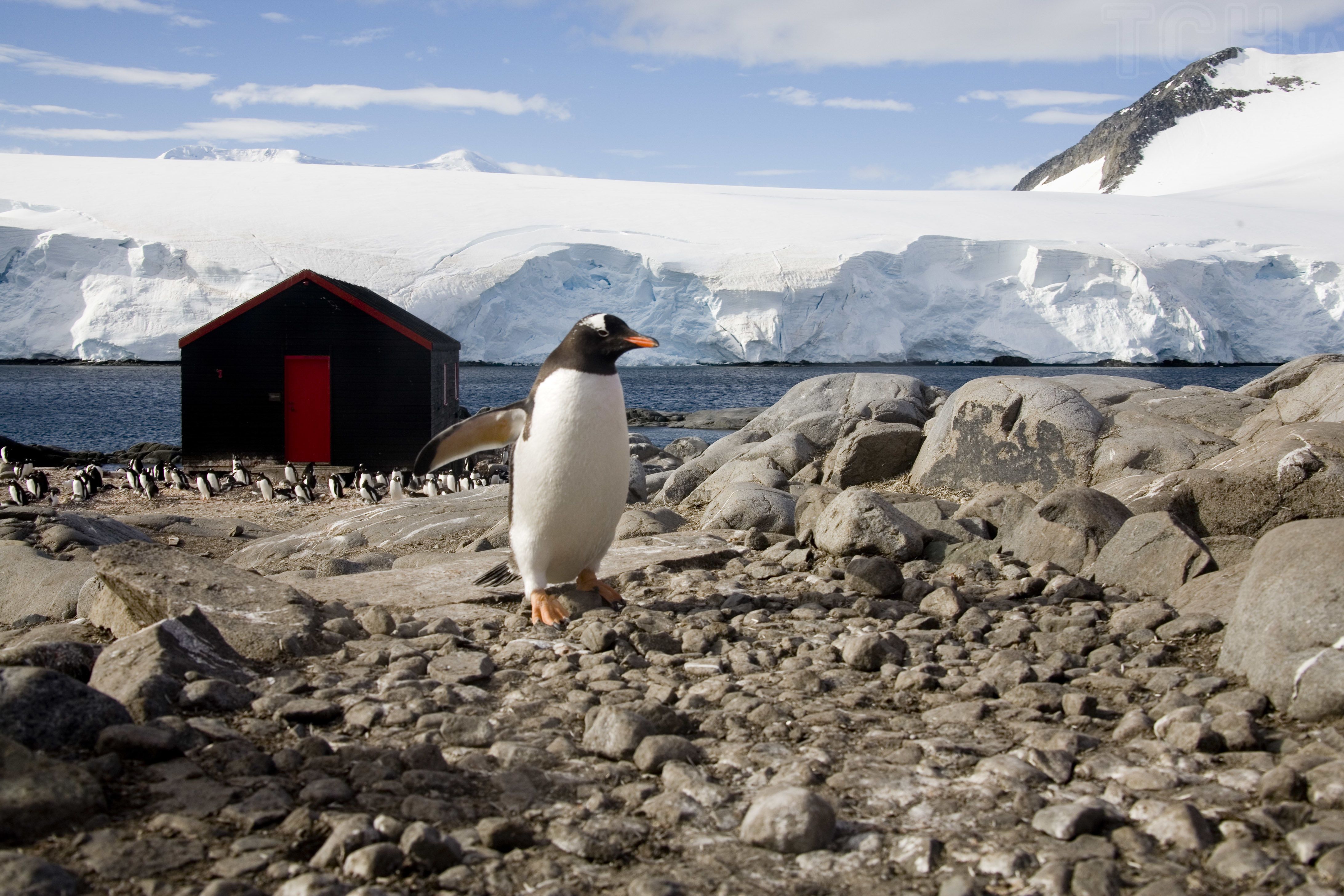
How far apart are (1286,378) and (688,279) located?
36772 mm

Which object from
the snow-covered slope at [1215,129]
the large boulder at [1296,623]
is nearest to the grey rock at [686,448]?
the large boulder at [1296,623]

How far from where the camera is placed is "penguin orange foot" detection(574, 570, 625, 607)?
14.5ft

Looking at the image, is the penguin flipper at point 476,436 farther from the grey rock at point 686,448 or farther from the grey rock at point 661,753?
the grey rock at point 686,448

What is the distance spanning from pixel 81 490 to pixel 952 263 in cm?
4285

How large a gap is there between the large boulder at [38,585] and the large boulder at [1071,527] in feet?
15.3

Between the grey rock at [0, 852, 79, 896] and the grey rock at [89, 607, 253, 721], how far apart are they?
846 millimetres

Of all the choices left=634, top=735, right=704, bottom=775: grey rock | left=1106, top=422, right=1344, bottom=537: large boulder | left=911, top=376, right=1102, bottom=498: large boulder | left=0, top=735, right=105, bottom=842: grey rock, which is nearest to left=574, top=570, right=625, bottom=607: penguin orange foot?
left=634, top=735, right=704, bottom=775: grey rock

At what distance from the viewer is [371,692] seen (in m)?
3.09

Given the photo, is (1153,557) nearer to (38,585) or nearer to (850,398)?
(38,585)

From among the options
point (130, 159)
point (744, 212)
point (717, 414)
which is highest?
point (130, 159)

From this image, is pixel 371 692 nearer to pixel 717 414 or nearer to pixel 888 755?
pixel 888 755

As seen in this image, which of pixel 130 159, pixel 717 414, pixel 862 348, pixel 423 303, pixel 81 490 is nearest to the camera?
pixel 81 490

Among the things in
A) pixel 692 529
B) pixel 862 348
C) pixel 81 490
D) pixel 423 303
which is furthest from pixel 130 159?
pixel 692 529

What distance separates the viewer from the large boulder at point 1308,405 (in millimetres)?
6668
